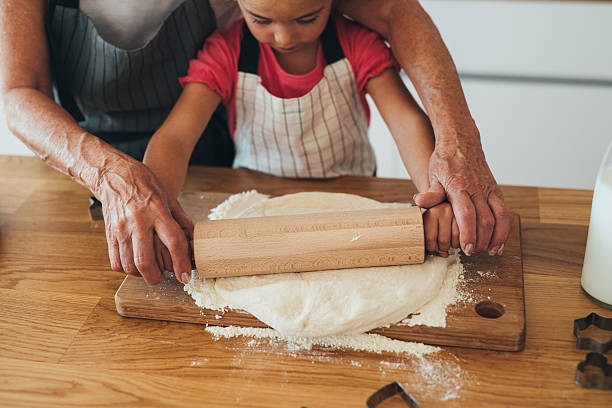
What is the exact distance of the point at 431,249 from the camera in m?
0.90

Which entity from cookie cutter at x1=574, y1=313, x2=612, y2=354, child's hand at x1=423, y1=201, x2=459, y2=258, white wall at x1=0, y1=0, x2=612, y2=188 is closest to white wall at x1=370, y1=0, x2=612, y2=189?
white wall at x1=0, y1=0, x2=612, y2=188

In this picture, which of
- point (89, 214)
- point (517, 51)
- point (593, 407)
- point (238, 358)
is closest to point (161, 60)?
point (89, 214)

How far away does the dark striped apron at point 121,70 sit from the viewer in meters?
1.15

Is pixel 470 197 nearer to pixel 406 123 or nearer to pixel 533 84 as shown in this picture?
pixel 406 123

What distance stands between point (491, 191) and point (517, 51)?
158cm

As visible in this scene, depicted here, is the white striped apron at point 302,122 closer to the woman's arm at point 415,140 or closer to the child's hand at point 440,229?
the woman's arm at point 415,140

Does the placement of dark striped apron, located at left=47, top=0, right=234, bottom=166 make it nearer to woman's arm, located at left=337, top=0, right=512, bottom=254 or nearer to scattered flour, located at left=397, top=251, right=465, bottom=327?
woman's arm, located at left=337, top=0, right=512, bottom=254

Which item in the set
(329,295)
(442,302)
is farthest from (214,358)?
(442,302)

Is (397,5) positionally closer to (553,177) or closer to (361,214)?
(361,214)

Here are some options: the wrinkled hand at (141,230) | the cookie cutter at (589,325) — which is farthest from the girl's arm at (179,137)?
the cookie cutter at (589,325)

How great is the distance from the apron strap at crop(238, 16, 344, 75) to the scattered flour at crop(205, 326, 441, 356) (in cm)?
56

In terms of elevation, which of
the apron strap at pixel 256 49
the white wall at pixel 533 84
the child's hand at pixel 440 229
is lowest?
the white wall at pixel 533 84

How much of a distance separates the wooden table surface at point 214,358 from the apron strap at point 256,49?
45cm

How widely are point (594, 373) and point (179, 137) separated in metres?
0.76
